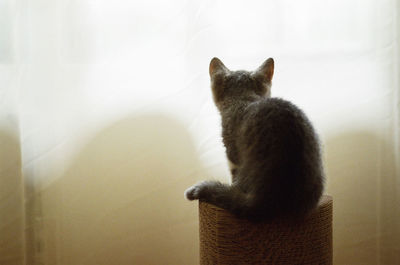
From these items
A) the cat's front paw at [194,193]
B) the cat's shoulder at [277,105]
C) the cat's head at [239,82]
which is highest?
the cat's head at [239,82]

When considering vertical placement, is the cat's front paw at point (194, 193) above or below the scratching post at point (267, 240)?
above

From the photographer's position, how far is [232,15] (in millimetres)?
1433

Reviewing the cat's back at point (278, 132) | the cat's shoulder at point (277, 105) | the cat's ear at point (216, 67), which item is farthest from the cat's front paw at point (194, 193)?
the cat's ear at point (216, 67)

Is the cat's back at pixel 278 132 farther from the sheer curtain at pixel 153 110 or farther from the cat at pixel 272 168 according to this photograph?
the sheer curtain at pixel 153 110

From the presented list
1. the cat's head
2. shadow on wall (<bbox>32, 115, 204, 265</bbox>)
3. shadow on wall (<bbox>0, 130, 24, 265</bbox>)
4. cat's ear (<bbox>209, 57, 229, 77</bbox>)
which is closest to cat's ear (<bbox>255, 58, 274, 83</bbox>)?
the cat's head

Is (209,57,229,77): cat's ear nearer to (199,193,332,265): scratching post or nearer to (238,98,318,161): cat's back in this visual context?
(238,98,318,161): cat's back

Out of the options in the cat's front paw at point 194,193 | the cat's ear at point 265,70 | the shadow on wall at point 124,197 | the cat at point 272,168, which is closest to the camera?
the cat at point 272,168

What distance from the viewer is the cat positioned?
1031mm

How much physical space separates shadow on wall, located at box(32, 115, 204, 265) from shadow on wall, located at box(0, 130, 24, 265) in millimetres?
81

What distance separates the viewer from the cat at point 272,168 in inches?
40.6

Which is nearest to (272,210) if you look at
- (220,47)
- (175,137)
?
(175,137)

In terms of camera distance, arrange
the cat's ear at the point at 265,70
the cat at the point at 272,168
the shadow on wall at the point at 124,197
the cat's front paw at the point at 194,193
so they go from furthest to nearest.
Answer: the shadow on wall at the point at 124,197
the cat's ear at the point at 265,70
the cat's front paw at the point at 194,193
the cat at the point at 272,168

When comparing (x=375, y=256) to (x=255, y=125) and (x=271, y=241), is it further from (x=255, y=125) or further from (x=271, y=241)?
(x=255, y=125)

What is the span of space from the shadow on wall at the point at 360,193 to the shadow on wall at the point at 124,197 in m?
0.52
